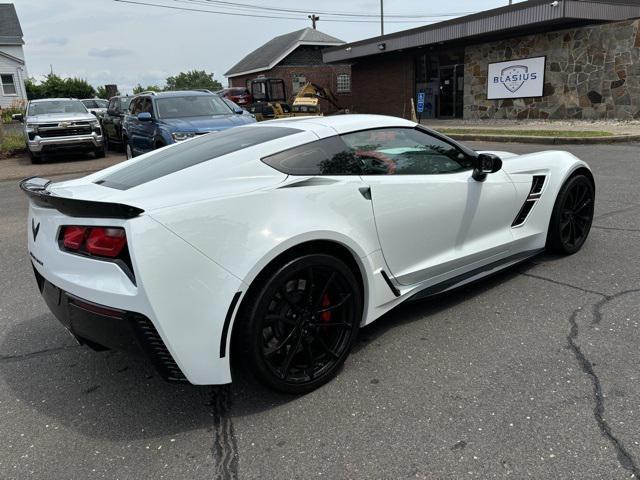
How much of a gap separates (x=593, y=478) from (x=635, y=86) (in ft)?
59.9

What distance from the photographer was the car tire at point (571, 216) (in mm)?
4395

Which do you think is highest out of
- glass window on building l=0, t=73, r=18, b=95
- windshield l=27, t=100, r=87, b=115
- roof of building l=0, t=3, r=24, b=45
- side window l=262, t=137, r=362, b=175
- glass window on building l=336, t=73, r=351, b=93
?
roof of building l=0, t=3, r=24, b=45

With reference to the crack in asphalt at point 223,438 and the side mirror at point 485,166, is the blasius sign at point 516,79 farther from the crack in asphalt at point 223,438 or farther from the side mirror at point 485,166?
the crack in asphalt at point 223,438

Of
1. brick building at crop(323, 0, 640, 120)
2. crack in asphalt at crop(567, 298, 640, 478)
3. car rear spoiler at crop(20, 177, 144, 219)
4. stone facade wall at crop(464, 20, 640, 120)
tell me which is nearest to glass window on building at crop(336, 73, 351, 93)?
brick building at crop(323, 0, 640, 120)

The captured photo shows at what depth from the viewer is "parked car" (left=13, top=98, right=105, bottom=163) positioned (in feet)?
45.2

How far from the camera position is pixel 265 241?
2.50 m

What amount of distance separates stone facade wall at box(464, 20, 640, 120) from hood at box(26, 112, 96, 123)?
50.5ft

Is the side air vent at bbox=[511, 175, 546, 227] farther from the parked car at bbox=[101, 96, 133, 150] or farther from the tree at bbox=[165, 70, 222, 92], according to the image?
the tree at bbox=[165, 70, 222, 92]

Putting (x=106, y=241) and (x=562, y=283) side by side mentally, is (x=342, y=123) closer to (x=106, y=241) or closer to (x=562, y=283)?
(x=106, y=241)

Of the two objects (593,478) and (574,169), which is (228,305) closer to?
(593,478)

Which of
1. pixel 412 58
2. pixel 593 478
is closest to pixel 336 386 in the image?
pixel 593 478

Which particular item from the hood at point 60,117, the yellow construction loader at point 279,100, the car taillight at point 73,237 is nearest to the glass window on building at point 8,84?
the yellow construction loader at point 279,100

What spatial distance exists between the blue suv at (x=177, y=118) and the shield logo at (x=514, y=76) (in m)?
13.4

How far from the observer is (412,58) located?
24.9 meters
